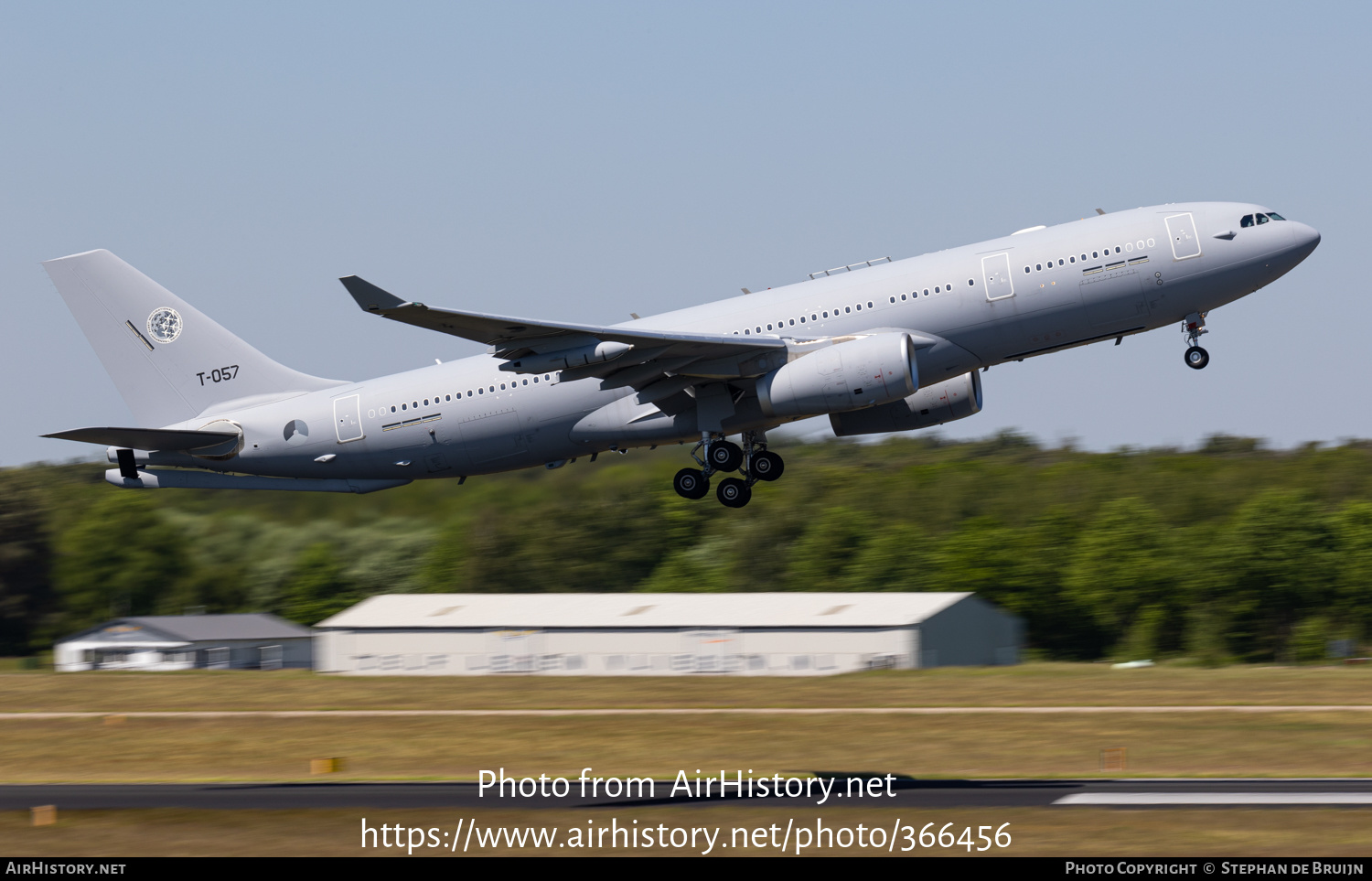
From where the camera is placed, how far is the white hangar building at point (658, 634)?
6938 cm

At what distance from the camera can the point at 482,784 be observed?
39438 mm

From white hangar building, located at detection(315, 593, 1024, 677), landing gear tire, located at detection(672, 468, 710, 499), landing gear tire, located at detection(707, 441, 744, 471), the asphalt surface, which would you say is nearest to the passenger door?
landing gear tire, located at detection(707, 441, 744, 471)

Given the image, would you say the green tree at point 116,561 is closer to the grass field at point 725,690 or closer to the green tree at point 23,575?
the green tree at point 23,575

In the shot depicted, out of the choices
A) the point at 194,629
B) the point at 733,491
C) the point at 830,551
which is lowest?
the point at 194,629

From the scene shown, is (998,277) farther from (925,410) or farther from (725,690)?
(725,690)

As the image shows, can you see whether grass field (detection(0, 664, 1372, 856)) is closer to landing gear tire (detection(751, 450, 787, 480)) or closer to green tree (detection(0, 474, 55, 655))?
landing gear tire (detection(751, 450, 787, 480))

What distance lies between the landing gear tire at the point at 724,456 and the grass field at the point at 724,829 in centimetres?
946

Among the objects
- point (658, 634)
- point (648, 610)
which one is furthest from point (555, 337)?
point (648, 610)

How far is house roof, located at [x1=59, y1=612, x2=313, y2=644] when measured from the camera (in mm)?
89062

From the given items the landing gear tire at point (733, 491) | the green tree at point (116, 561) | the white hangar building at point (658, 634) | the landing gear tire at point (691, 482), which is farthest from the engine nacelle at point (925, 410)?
the green tree at point (116, 561)

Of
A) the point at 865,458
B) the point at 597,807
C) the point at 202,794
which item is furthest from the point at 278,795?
the point at 865,458

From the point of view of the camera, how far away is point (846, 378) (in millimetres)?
35125

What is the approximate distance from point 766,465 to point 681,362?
4134 millimetres
